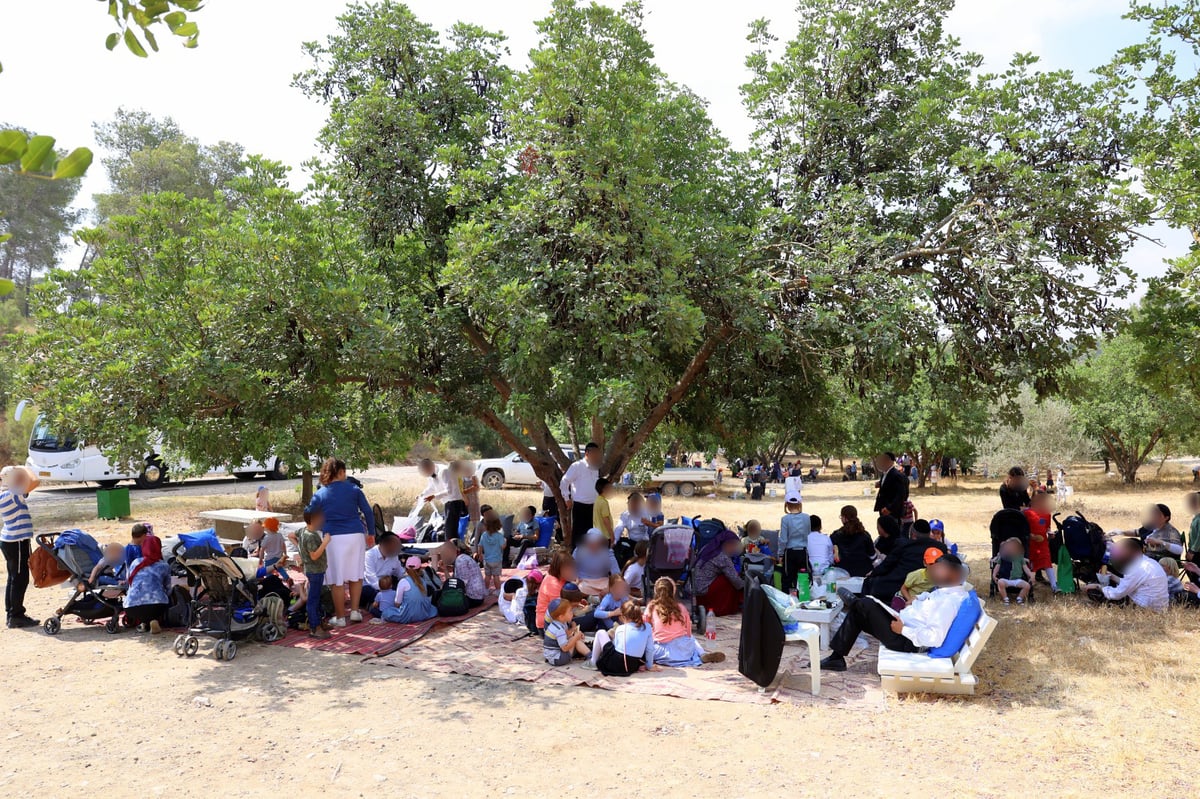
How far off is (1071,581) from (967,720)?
463cm

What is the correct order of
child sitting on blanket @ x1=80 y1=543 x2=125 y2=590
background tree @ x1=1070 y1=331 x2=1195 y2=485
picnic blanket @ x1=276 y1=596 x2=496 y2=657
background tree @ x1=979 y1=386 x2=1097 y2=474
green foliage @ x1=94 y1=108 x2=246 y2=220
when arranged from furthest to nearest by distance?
1. green foliage @ x1=94 y1=108 x2=246 y2=220
2. background tree @ x1=979 y1=386 x2=1097 y2=474
3. background tree @ x1=1070 y1=331 x2=1195 y2=485
4. child sitting on blanket @ x1=80 y1=543 x2=125 y2=590
5. picnic blanket @ x1=276 y1=596 x2=496 y2=657

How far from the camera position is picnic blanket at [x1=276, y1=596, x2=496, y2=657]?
24.2 ft

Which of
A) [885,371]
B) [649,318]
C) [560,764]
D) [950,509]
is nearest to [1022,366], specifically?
[885,371]

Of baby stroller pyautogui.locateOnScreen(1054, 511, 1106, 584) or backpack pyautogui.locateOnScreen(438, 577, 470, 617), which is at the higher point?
baby stroller pyautogui.locateOnScreen(1054, 511, 1106, 584)

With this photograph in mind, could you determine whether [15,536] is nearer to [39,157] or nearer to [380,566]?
[380,566]

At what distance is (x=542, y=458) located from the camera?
1187 cm

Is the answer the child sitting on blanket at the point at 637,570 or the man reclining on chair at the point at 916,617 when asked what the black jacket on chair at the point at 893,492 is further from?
the man reclining on chair at the point at 916,617

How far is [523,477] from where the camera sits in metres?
29.6

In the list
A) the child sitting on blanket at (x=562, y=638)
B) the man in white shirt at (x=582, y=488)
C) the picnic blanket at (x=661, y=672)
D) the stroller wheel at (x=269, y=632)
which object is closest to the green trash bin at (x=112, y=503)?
the stroller wheel at (x=269, y=632)

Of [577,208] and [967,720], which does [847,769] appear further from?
[577,208]

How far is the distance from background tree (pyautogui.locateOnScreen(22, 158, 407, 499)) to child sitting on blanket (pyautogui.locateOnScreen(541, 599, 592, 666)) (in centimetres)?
314

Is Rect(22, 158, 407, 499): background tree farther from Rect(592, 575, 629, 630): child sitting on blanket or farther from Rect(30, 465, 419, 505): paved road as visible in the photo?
Rect(30, 465, 419, 505): paved road

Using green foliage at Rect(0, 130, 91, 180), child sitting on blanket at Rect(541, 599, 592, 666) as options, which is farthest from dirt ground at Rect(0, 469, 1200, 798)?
green foliage at Rect(0, 130, 91, 180)

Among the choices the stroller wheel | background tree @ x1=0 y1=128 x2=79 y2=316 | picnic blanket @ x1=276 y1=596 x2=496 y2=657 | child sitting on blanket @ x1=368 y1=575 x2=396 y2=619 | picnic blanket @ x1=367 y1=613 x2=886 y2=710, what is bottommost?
picnic blanket @ x1=367 y1=613 x2=886 y2=710
